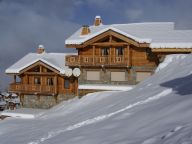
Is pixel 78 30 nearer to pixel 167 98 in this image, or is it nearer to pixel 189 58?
pixel 189 58

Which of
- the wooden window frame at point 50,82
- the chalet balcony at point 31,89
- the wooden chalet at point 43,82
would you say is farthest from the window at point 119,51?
the wooden window frame at point 50,82

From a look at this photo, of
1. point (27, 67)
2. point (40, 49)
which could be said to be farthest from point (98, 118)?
point (40, 49)

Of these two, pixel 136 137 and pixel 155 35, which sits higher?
pixel 155 35

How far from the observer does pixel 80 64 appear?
1156 inches

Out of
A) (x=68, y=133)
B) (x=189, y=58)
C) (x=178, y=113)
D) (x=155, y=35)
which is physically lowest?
(x=68, y=133)

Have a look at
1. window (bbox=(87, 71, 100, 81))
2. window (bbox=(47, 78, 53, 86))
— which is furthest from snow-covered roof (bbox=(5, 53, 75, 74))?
window (bbox=(87, 71, 100, 81))

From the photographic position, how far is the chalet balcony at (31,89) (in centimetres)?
3459

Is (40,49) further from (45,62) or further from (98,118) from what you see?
(98,118)

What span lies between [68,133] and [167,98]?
10.9ft

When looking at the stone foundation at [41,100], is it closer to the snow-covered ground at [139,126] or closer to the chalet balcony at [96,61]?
the chalet balcony at [96,61]

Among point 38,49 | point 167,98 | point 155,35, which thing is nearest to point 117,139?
point 167,98

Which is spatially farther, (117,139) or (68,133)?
(68,133)

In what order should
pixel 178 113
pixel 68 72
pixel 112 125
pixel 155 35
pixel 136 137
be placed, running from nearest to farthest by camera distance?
pixel 136 137 < pixel 178 113 < pixel 112 125 < pixel 155 35 < pixel 68 72

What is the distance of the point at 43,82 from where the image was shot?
36062 millimetres
